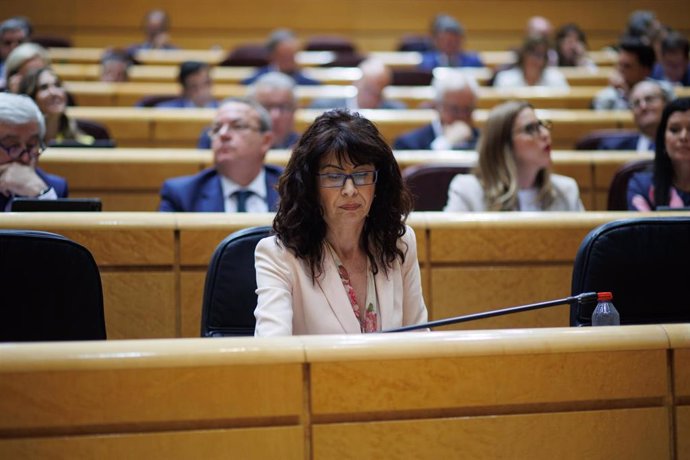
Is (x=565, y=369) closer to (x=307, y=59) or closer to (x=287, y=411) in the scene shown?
(x=287, y=411)

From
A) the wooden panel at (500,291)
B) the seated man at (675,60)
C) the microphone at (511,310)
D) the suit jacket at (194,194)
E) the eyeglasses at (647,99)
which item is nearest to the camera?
the microphone at (511,310)

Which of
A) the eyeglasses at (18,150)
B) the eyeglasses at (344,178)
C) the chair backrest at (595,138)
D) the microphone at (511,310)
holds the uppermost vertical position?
the eyeglasses at (18,150)

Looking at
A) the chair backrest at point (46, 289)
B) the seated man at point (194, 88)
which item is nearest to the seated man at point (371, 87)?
the seated man at point (194, 88)

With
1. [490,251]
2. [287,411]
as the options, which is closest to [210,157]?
[490,251]

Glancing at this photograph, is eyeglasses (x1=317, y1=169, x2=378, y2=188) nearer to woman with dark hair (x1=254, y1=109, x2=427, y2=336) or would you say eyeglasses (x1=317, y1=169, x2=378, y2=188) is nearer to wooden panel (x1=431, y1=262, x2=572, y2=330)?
woman with dark hair (x1=254, y1=109, x2=427, y2=336)

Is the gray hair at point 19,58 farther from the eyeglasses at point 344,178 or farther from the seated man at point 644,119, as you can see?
the eyeglasses at point 344,178

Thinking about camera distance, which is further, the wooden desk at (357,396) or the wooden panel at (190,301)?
the wooden panel at (190,301)

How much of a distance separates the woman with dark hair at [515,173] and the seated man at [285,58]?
2046 millimetres

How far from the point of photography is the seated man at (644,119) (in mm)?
2641

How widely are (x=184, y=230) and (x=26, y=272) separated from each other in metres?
0.37

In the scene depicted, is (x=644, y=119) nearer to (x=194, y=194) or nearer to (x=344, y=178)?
(x=194, y=194)

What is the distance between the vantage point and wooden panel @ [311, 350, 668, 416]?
35.2 inches

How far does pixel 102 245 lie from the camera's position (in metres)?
1.49

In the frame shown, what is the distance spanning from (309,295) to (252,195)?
31.2 inches
